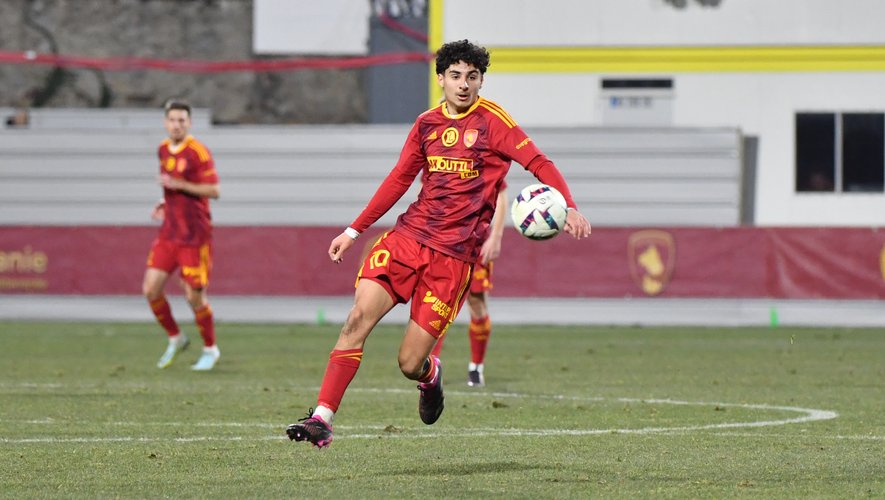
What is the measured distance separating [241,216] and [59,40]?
14.6 m

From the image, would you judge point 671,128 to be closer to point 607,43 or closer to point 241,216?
point 607,43

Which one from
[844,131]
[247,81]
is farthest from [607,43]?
[247,81]

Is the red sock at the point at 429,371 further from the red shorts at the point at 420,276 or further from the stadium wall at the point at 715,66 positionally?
the stadium wall at the point at 715,66

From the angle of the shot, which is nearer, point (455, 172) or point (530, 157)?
point (530, 157)

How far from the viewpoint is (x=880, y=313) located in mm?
21828

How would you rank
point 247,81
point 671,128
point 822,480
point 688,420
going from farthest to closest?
point 247,81, point 671,128, point 688,420, point 822,480

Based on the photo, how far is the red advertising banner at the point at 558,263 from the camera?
71.9ft

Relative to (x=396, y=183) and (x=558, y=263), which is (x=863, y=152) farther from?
(x=396, y=183)

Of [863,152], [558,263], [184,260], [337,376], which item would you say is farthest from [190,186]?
[863,152]

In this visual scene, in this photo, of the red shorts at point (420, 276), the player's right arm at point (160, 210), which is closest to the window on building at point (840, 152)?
the player's right arm at point (160, 210)

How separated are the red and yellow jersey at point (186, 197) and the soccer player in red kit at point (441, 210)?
Answer: 6.61 meters

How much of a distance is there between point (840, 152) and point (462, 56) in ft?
71.2

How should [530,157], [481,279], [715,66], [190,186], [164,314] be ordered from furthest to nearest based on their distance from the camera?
[715,66] → [164,314] → [190,186] → [481,279] → [530,157]

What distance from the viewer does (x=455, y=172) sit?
26.5ft
